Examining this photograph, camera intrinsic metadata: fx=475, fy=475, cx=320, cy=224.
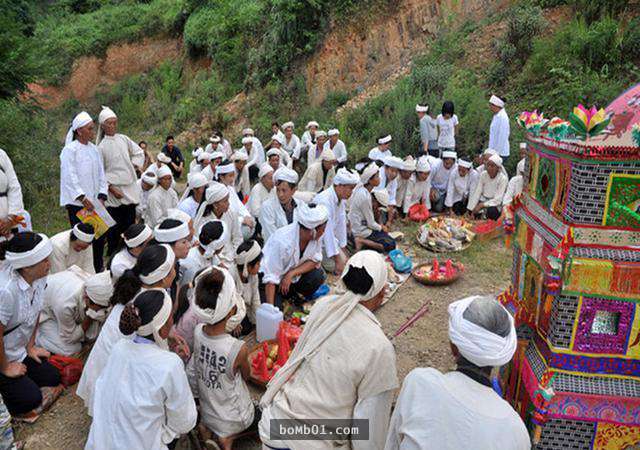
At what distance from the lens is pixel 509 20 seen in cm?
1174

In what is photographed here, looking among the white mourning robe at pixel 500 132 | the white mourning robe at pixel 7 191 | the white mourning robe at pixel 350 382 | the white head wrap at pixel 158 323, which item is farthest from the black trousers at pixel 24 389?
the white mourning robe at pixel 500 132

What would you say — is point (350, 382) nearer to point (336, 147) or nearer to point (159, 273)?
point (159, 273)

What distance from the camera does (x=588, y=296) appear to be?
9.20ft

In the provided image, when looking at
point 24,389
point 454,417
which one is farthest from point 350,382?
point 24,389

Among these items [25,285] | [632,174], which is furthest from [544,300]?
[25,285]

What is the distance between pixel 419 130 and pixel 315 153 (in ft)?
8.02

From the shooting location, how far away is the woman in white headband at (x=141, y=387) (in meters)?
2.65

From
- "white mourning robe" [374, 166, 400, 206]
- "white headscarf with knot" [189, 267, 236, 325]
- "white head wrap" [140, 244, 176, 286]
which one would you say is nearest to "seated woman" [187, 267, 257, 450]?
"white headscarf with knot" [189, 267, 236, 325]

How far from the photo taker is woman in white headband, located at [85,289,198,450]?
2.65 metres

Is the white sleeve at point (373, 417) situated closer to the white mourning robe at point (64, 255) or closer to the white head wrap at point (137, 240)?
the white head wrap at point (137, 240)

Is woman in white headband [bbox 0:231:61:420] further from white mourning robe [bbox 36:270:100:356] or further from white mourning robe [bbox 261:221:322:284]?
A: white mourning robe [bbox 261:221:322:284]

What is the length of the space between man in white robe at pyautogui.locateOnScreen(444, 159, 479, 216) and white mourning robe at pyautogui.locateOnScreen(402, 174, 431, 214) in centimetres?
36

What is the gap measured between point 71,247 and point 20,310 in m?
1.07

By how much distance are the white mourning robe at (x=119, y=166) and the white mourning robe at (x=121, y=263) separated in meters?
2.02
